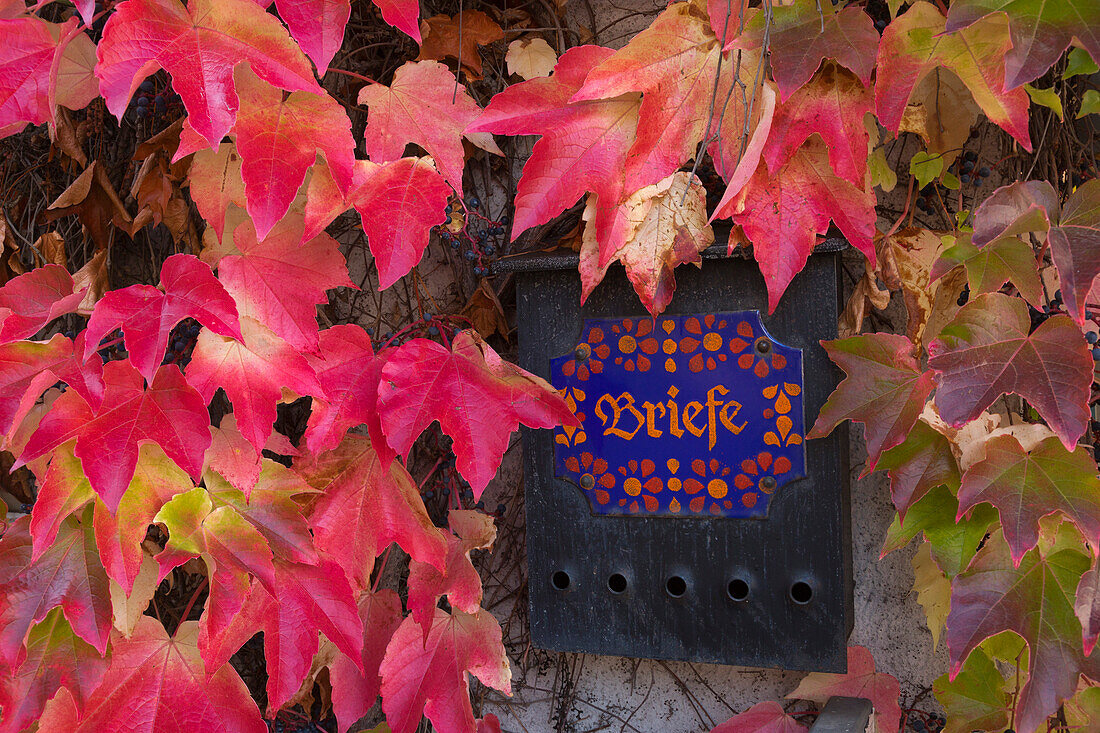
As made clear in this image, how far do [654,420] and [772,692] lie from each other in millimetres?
542

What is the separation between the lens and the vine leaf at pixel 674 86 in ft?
2.36

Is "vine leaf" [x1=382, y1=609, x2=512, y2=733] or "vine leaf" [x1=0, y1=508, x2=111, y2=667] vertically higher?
"vine leaf" [x1=0, y1=508, x2=111, y2=667]

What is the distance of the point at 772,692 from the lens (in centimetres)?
126

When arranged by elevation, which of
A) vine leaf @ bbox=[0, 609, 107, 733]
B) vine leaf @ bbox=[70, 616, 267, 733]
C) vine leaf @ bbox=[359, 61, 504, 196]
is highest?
vine leaf @ bbox=[359, 61, 504, 196]

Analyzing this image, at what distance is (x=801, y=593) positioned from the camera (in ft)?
3.34

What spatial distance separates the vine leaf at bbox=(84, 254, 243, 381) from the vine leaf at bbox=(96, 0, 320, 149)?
158 mm

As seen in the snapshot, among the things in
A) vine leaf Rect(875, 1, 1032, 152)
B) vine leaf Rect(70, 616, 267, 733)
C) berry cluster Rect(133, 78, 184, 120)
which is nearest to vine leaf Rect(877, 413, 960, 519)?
vine leaf Rect(875, 1, 1032, 152)

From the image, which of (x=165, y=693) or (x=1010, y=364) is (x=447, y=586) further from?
(x=1010, y=364)

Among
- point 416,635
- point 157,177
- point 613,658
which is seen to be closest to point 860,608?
point 613,658

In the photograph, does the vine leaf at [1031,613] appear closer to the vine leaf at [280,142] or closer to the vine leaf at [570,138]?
the vine leaf at [570,138]

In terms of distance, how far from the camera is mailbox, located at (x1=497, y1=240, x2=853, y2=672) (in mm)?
1012

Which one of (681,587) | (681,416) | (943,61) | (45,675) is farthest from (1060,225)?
(45,675)

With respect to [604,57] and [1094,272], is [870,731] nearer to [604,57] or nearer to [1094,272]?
[1094,272]

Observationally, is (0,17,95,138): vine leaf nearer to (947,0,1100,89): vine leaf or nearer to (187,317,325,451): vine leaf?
(187,317,325,451): vine leaf
